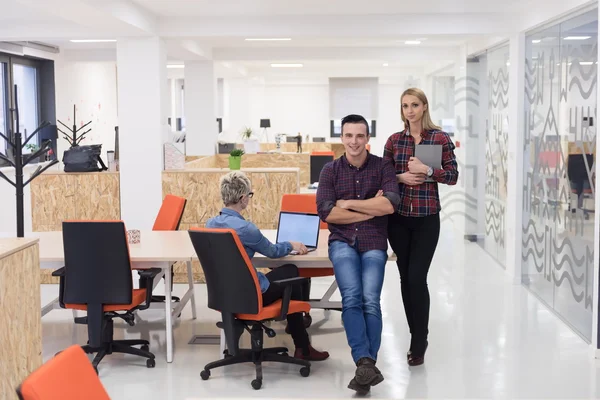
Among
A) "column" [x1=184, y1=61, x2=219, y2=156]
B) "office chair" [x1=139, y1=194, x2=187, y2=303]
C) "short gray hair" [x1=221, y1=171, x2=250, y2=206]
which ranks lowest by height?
"office chair" [x1=139, y1=194, x2=187, y2=303]

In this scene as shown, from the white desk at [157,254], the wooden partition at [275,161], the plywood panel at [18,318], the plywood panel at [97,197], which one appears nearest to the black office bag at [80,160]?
the plywood panel at [97,197]

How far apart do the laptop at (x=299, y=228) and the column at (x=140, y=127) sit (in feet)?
10.2

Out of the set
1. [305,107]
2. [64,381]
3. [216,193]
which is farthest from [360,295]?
[305,107]

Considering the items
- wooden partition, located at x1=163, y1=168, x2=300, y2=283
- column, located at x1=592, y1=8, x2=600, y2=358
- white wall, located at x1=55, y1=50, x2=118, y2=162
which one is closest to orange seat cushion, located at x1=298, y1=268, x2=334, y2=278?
column, located at x1=592, y1=8, x2=600, y2=358

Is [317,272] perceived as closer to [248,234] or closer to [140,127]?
[248,234]

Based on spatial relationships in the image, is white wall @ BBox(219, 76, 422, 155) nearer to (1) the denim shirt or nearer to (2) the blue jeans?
(1) the denim shirt

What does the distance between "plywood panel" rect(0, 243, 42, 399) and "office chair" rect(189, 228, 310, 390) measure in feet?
3.81

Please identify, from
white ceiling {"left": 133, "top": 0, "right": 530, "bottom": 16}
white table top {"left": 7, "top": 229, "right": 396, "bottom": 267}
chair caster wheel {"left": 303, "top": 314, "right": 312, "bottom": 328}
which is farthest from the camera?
white ceiling {"left": 133, "top": 0, "right": 530, "bottom": 16}

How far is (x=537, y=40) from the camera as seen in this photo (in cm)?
740

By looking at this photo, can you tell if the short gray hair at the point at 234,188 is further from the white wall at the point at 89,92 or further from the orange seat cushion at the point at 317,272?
the white wall at the point at 89,92

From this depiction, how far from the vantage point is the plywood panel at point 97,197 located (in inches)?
316

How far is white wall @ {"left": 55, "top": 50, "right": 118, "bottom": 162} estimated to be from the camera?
41.7 ft

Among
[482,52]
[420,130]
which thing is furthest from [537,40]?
[420,130]

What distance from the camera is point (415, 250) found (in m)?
4.96
